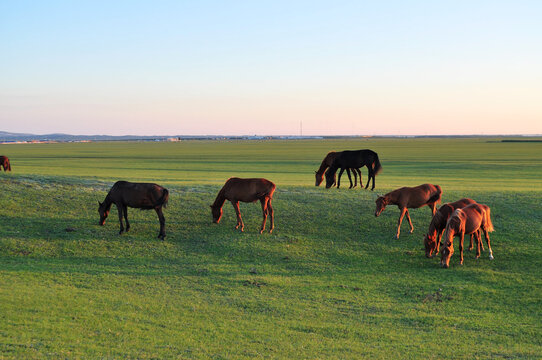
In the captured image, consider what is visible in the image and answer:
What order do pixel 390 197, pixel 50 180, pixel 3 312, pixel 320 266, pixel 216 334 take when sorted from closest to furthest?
pixel 216 334
pixel 3 312
pixel 320 266
pixel 390 197
pixel 50 180

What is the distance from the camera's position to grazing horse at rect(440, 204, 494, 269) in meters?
14.0

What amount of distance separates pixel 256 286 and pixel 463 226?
618 centimetres

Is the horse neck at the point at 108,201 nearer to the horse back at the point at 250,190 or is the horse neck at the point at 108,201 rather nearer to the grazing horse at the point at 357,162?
the horse back at the point at 250,190

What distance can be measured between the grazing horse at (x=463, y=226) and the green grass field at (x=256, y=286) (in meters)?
0.41

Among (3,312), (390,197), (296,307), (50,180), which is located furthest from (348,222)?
(50,180)

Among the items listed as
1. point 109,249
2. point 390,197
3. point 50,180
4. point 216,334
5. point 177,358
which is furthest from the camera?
point 50,180

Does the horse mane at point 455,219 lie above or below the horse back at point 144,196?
below

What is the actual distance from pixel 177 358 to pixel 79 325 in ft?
7.72

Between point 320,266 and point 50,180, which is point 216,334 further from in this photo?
point 50,180

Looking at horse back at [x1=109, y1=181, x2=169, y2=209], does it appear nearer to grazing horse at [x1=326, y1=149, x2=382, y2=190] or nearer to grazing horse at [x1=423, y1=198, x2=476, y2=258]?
grazing horse at [x1=423, y1=198, x2=476, y2=258]

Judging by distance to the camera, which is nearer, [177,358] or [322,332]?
[177,358]

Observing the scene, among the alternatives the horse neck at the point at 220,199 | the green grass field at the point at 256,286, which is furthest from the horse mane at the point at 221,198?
the green grass field at the point at 256,286

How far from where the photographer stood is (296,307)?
10656 mm

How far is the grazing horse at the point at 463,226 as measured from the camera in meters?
14.0
